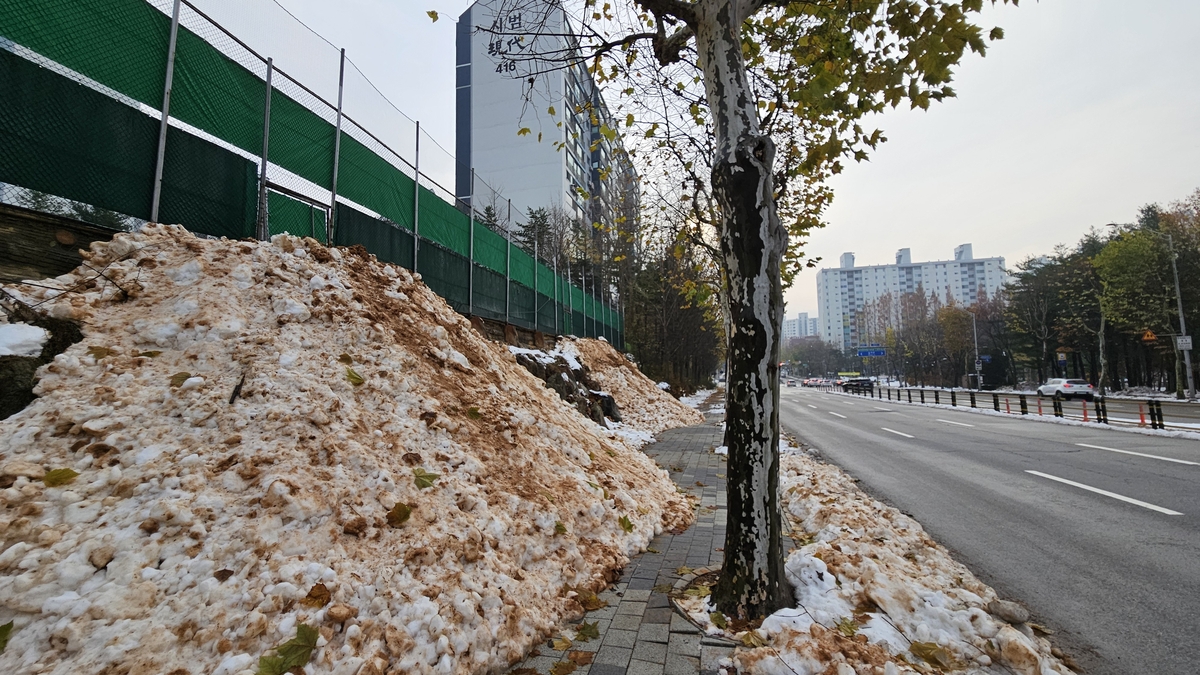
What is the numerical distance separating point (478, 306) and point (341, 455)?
31.1 feet

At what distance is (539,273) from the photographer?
58.9 ft

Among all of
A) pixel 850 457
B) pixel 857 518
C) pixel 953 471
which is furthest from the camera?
pixel 850 457

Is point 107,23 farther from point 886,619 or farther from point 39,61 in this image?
point 886,619

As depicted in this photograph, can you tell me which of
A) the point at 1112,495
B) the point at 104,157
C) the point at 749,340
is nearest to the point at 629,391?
the point at 1112,495

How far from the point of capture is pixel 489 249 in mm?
13969

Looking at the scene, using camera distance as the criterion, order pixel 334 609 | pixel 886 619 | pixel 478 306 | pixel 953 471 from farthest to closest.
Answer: pixel 478 306
pixel 953 471
pixel 886 619
pixel 334 609

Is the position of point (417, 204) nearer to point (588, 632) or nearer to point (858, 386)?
point (588, 632)

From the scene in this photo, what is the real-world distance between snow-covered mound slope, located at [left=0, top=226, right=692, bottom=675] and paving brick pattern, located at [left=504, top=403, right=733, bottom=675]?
0.20 m

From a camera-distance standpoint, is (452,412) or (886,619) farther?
(452,412)

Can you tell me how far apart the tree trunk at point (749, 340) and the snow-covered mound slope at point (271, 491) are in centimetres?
123

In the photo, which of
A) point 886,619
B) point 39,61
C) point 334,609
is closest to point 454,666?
point 334,609

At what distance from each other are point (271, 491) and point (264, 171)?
5952 mm

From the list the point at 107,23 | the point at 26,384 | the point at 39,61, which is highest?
the point at 107,23

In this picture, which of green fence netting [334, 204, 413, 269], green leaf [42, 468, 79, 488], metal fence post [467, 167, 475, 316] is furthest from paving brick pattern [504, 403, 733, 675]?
metal fence post [467, 167, 475, 316]
